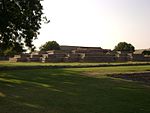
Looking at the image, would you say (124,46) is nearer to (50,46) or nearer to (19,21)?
(50,46)

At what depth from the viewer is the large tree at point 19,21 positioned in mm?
24305

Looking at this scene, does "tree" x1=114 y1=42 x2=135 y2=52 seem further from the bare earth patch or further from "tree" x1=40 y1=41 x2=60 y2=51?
the bare earth patch

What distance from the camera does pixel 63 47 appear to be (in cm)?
12556

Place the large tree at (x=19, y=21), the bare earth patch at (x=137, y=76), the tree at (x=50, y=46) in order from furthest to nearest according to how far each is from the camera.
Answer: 1. the tree at (x=50, y=46)
2. the bare earth patch at (x=137, y=76)
3. the large tree at (x=19, y=21)

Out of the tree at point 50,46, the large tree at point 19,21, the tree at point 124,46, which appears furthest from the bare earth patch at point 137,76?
the tree at point 124,46

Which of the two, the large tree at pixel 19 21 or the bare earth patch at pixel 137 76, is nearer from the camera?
the large tree at pixel 19 21

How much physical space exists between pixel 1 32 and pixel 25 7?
3361 mm

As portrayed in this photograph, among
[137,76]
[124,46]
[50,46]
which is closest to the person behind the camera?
[137,76]

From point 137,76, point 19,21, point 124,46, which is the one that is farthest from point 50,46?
point 19,21

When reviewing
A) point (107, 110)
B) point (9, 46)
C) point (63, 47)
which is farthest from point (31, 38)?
point (63, 47)

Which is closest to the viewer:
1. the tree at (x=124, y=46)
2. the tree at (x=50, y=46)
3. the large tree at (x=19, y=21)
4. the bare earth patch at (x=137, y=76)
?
the large tree at (x=19, y=21)

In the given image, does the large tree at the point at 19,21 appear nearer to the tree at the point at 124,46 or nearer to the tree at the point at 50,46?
the tree at the point at 50,46

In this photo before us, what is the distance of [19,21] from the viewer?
2548 centimetres

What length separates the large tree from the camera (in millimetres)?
24305
